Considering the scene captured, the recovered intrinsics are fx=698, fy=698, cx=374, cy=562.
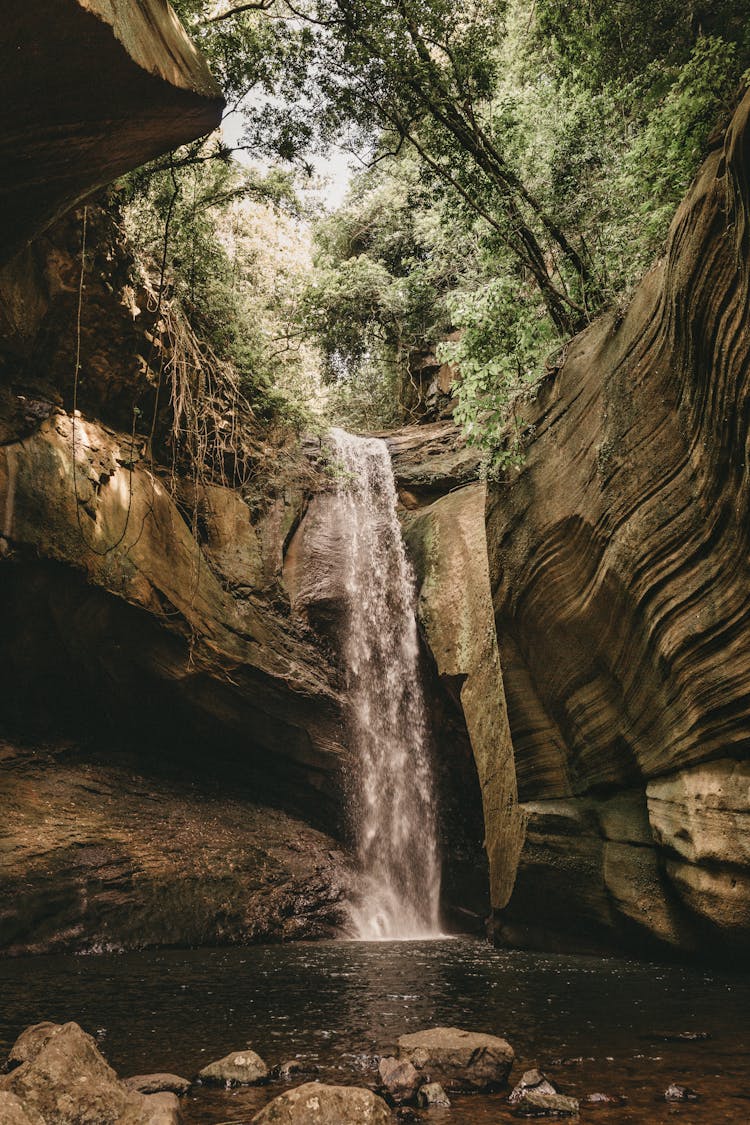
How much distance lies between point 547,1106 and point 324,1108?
1.02 m

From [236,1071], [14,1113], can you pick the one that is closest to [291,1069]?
[236,1071]

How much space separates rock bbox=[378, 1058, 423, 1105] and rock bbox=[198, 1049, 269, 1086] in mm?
581

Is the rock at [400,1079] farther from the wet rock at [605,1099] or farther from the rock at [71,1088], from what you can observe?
the rock at [71,1088]

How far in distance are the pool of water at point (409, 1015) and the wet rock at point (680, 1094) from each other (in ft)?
0.13

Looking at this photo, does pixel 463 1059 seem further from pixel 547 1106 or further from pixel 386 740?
pixel 386 740

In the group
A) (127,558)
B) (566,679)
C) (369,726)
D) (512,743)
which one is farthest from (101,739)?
(566,679)

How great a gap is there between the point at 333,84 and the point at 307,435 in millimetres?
6371

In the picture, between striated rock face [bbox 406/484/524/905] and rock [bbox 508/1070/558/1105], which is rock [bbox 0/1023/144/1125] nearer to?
rock [bbox 508/1070/558/1105]

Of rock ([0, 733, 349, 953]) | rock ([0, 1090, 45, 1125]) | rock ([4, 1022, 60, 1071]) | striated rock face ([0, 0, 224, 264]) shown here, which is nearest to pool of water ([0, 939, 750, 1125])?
rock ([4, 1022, 60, 1071])

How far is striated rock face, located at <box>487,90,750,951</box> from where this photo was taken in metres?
4.74

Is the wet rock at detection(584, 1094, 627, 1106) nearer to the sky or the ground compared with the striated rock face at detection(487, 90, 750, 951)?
nearer to the ground

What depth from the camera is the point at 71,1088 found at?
266 centimetres

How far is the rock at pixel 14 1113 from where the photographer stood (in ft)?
7.34

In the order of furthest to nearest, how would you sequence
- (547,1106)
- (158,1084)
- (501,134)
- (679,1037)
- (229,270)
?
1. (229,270)
2. (501,134)
3. (679,1037)
4. (158,1084)
5. (547,1106)
